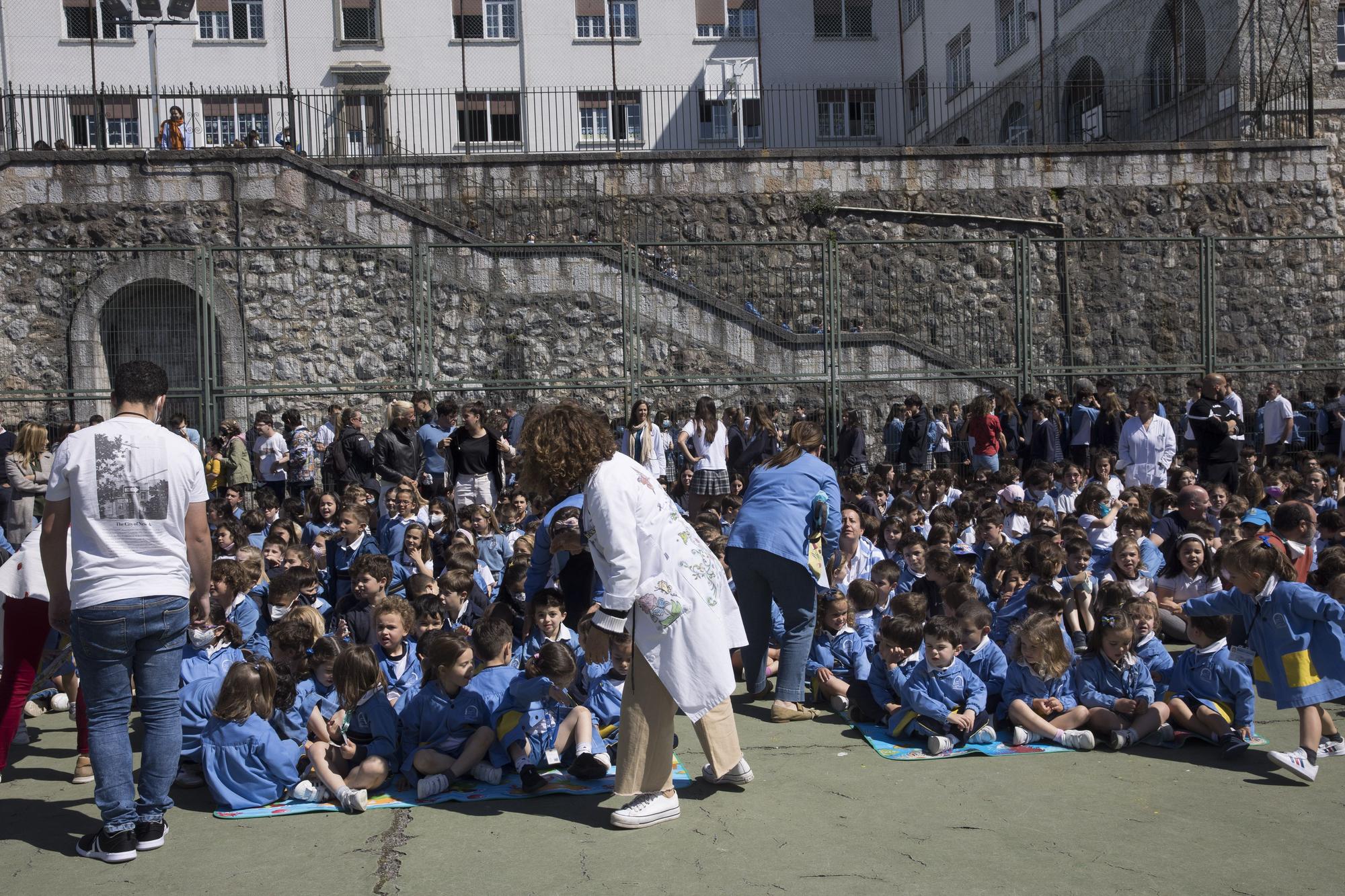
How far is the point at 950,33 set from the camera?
2962 centimetres

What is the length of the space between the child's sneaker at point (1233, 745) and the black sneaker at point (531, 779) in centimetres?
308

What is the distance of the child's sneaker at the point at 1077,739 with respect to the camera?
5.49 meters

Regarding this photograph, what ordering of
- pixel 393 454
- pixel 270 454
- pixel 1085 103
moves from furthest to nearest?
1. pixel 1085 103
2. pixel 270 454
3. pixel 393 454

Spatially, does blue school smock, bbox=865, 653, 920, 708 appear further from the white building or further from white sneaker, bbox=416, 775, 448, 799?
the white building

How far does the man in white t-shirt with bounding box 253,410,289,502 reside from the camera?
12.1 metres

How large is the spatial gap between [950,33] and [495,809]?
2850 centimetres

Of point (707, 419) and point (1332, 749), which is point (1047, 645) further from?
point (707, 419)

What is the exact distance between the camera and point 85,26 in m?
29.5

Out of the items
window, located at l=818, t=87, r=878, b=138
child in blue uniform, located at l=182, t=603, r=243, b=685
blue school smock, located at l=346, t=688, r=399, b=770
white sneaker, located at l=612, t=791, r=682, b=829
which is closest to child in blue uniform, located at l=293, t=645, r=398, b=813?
blue school smock, located at l=346, t=688, r=399, b=770

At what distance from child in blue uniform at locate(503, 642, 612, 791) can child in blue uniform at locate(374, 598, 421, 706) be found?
64 cm

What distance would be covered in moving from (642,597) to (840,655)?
241cm

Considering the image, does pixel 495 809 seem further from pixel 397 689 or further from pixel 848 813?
A: pixel 848 813

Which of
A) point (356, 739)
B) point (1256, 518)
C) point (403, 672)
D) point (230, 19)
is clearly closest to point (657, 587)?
point (356, 739)

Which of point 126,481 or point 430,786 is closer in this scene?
→ point 126,481
